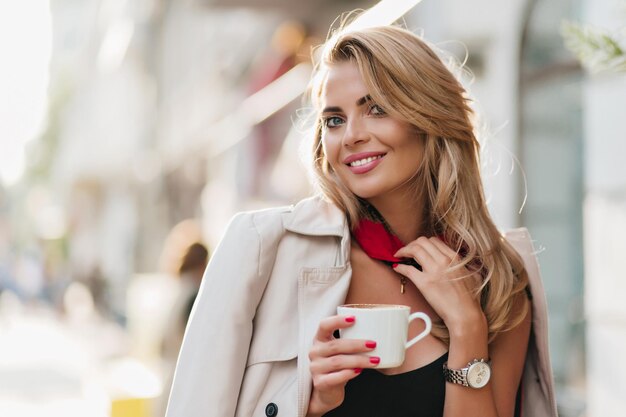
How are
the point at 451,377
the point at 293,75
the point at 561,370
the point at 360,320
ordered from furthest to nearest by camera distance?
the point at 293,75 → the point at 561,370 → the point at 451,377 → the point at 360,320

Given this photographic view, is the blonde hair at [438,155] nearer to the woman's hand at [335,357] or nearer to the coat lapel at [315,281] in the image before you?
the coat lapel at [315,281]

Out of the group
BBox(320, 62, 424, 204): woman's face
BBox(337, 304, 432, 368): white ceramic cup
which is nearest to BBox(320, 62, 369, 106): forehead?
BBox(320, 62, 424, 204): woman's face

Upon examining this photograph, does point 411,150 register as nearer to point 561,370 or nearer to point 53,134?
point 561,370

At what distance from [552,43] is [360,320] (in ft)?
14.6

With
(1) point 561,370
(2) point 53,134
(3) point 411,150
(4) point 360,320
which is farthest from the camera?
(2) point 53,134

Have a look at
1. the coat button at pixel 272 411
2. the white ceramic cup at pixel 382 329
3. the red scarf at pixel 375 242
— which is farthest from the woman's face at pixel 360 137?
the coat button at pixel 272 411

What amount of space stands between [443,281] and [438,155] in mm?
377

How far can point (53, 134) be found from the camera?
5516 centimetres

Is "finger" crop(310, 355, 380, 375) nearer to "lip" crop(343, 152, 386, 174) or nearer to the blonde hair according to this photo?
the blonde hair

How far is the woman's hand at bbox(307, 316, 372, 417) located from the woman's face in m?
0.45

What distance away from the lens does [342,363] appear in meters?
1.68

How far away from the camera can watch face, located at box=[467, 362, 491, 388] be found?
1.94 metres

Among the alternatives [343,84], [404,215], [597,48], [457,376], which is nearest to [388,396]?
[457,376]

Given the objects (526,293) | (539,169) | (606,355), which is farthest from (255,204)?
(526,293)
